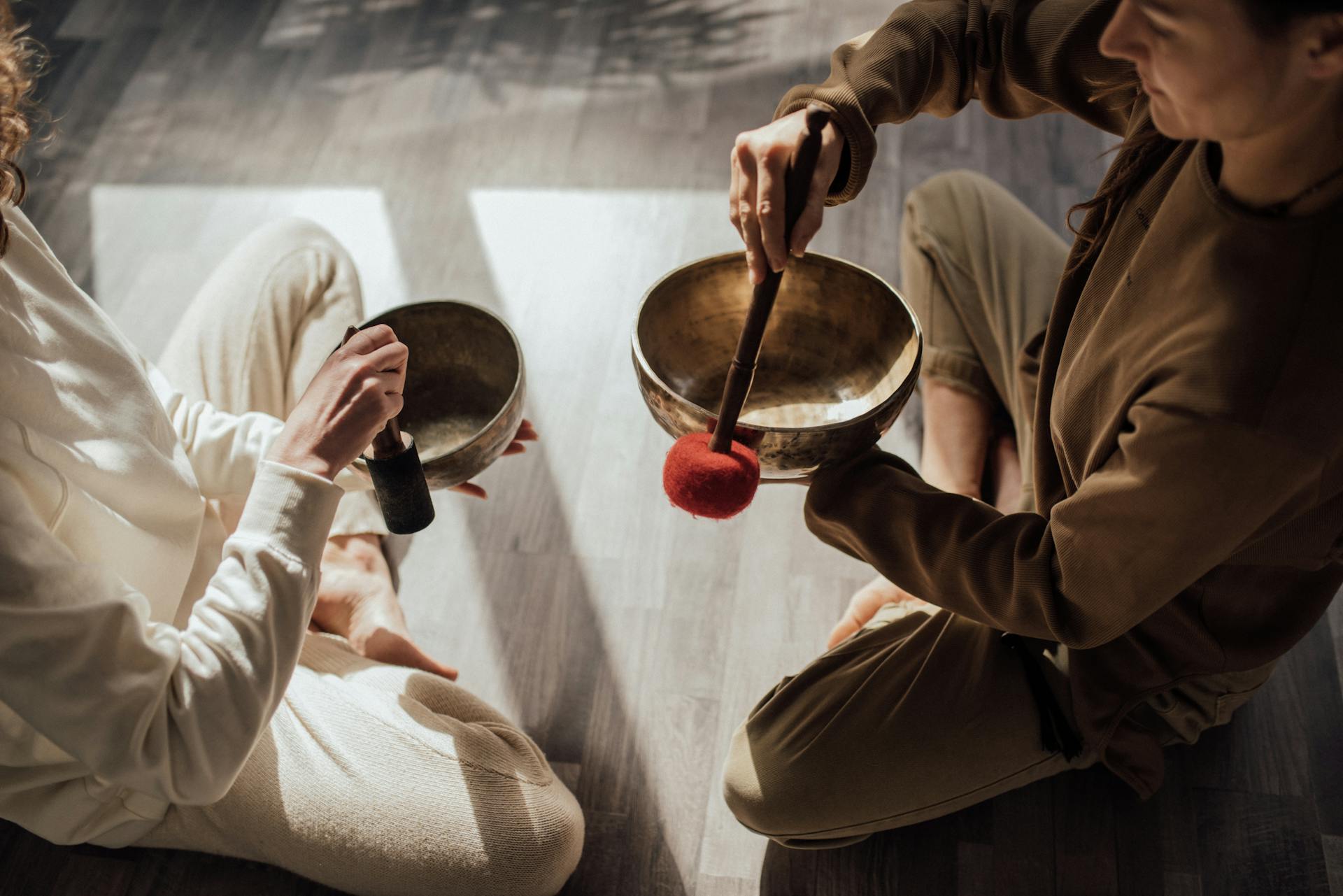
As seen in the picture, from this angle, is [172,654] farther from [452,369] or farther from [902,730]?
[902,730]

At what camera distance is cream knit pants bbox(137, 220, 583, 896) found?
1290 mm

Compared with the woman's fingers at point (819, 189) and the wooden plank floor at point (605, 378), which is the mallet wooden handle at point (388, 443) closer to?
the woman's fingers at point (819, 189)

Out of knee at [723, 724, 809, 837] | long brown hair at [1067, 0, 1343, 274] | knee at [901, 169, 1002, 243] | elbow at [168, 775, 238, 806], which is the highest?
long brown hair at [1067, 0, 1343, 274]

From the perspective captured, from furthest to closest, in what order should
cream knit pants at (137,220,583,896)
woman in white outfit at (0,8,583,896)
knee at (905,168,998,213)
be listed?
knee at (905,168,998,213)
cream knit pants at (137,220,583,896)
woman in white outfit at (0,8,583,896)

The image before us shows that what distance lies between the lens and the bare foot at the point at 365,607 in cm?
165

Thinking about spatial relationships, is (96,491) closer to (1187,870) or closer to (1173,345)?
(1173,345)

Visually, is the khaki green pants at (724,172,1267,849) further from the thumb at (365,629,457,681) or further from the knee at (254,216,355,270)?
the knee at (254,216,355,270)

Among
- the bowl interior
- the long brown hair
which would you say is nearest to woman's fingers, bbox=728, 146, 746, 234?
the long brown hair

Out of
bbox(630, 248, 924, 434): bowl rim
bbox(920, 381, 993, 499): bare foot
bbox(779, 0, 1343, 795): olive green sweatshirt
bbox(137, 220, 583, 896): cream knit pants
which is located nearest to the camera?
bbox(779, 0, 1343, 795): olive green sweatshirt

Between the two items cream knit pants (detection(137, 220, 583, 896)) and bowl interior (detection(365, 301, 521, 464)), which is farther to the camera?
bowl interior (detection(365, 301, 521, 464))

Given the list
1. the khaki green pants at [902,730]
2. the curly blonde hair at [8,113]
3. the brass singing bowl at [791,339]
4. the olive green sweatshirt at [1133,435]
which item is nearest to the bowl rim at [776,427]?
the brass singing bowl at [791,339]

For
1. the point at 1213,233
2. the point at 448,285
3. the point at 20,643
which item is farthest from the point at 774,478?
the point at 448,285

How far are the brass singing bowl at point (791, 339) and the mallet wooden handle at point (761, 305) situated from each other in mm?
136

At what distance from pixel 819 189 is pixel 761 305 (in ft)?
0.52
